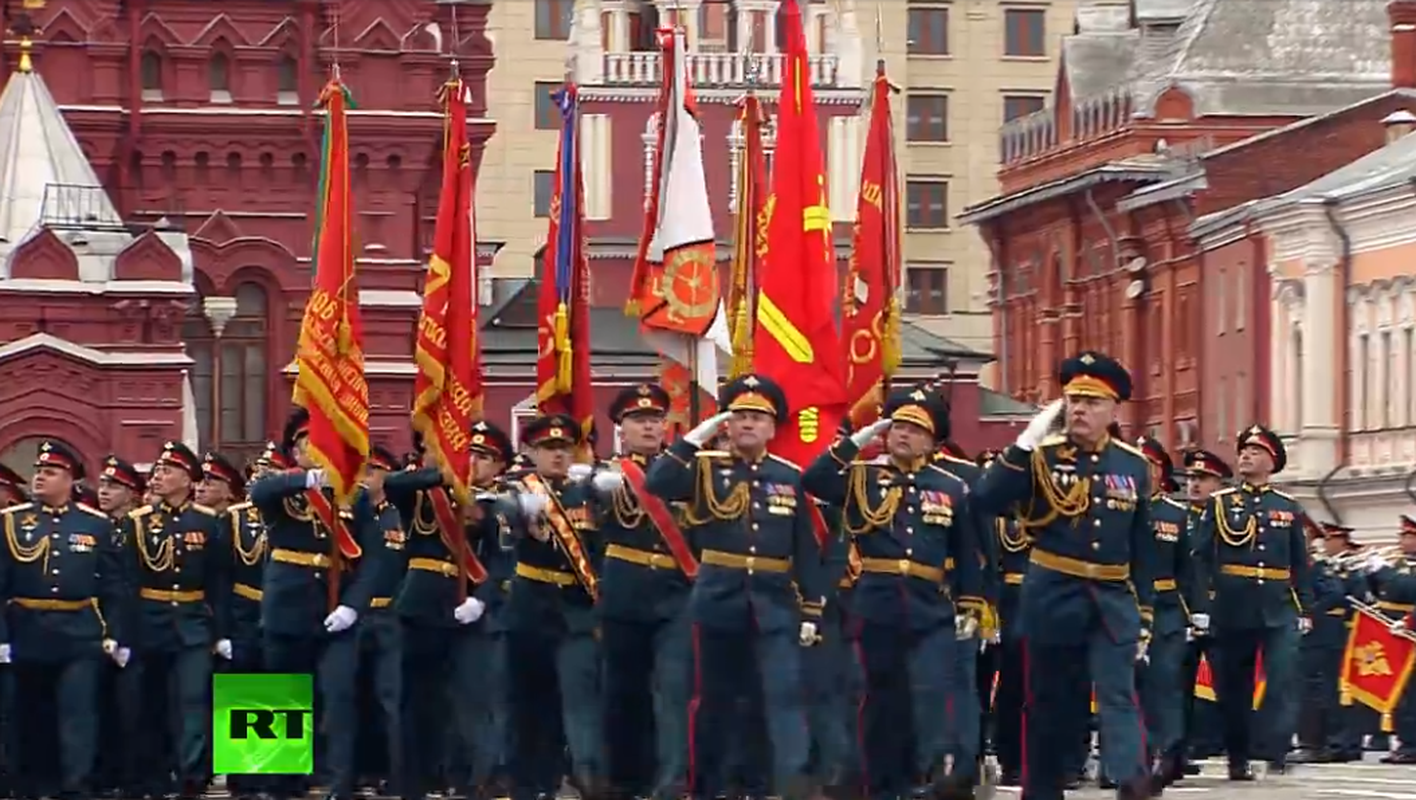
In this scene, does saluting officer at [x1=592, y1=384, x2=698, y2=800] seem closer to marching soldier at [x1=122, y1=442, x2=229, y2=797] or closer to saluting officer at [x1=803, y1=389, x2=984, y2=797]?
saluting officer at [x1=803, y1=389, x2=984, y2=797]

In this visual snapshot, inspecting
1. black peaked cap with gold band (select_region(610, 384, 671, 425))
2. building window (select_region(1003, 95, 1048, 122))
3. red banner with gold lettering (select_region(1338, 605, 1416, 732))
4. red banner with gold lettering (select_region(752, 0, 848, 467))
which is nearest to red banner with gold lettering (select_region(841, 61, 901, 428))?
red banner with gold lettering (select_region(752, 0, 848, 467))

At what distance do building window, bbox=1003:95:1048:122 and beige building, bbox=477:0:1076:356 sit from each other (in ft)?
0.07

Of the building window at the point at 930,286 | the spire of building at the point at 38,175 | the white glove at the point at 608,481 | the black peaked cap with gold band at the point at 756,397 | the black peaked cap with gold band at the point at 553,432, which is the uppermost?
the building window at the point at 930,286

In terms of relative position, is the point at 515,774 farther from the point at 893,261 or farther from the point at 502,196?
the point at 502,196

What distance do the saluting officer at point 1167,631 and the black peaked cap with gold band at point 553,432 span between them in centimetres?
305

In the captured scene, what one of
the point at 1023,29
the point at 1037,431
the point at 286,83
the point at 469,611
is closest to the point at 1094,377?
the point at 1037,431

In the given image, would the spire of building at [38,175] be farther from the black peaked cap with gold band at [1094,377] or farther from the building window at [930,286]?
the building window at [930,286]

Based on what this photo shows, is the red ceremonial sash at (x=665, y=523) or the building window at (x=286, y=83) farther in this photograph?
the building window at (x=286, y=83)

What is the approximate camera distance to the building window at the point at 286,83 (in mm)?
61969

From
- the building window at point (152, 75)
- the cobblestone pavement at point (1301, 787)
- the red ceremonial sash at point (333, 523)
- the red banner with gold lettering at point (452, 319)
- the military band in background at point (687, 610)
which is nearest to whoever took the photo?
the military band in background at point (687, 610)

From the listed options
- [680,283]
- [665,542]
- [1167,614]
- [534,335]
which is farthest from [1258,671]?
[534,335]

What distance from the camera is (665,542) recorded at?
2195cm

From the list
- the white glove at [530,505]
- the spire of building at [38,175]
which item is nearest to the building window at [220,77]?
the spire of building at [38,175]

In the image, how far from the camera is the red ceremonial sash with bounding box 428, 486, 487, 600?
2369 cm
